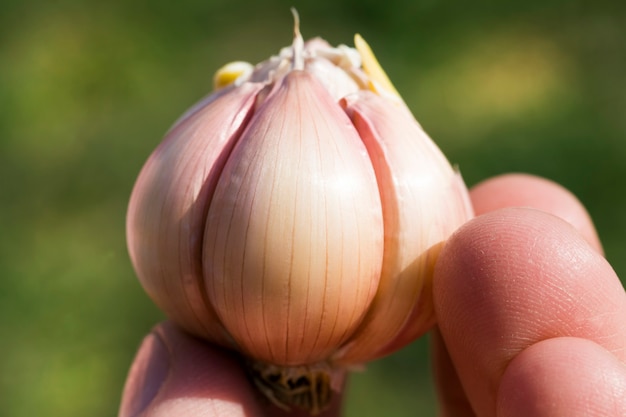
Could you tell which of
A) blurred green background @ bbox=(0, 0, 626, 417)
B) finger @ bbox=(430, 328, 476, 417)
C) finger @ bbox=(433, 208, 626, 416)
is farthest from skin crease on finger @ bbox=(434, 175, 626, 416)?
blurred green background @ bbox=(0, 0, 626, 417)

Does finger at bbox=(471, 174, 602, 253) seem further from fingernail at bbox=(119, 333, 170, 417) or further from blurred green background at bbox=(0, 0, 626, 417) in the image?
blurred green background at bbox=(0, 0, 626, 417)

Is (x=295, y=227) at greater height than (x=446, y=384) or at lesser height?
greater

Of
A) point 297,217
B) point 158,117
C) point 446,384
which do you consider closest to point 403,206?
point 297,217

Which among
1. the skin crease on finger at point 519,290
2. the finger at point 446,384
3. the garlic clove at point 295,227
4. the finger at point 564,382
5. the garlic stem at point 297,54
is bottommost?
the finger at point 446,384

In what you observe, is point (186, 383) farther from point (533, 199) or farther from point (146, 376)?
point (533, 199)

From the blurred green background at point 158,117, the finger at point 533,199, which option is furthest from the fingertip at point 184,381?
the blurred green background at point 158,117

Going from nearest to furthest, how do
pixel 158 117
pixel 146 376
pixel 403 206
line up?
pixel 403 206 → pixel 146 376 → pixel 158 117

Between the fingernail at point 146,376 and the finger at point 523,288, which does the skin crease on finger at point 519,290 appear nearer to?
the finger at point 523,288

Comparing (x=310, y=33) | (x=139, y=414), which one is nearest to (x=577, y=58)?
(x=310, y=33)
